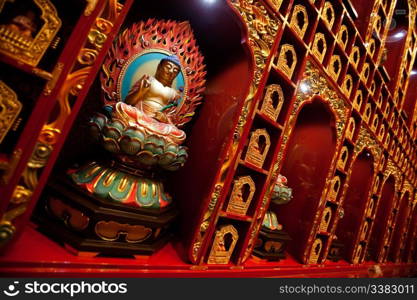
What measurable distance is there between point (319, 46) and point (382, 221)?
206 centimetres

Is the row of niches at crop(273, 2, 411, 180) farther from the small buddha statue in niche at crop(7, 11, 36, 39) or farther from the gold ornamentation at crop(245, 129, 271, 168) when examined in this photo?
the small buddha statue in niche at crop(7, 11, 36, 39)

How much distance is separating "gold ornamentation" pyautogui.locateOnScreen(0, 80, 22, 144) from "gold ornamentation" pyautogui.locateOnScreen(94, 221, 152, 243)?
1.22ft

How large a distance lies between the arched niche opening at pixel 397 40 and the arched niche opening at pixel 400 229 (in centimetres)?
140

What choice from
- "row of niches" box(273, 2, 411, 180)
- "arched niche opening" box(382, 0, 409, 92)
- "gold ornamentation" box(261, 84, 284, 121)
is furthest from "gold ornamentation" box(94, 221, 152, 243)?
"arched niche opening" box(382, 0, 409, 92)

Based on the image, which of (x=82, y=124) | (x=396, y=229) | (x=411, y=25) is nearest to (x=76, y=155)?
(x=82, y=124)

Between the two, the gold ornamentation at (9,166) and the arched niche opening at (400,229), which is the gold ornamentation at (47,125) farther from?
the arched niche opening at (400,229)

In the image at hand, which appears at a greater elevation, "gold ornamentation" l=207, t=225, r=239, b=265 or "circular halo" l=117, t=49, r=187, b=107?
"circular halo" l=117, t=49, r=187, b=107

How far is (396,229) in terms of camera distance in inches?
122

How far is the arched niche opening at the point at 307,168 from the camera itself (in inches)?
67.6

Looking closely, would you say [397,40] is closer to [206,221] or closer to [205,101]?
[205,101]

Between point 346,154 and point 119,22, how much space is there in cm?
173

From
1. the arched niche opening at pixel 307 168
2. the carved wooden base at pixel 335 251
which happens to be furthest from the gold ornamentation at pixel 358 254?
the arched niche opening at pixel 307 168

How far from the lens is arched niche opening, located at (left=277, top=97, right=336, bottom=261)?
172 centimetres

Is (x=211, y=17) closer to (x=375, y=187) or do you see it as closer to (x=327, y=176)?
(x=327, y=176)
